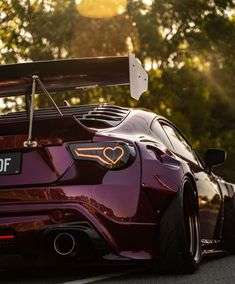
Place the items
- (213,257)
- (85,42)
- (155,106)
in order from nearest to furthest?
(213,257) → (85,42) → (155,106)

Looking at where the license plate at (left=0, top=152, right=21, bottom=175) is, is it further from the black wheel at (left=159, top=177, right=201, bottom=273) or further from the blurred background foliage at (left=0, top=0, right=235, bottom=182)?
the blurred background foliage at (left=0, top=0, right=235, bottom=182)

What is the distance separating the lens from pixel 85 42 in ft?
101

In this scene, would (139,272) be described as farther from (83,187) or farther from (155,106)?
(155,106)

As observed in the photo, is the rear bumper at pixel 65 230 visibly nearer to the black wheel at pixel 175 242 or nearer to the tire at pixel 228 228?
the black wheel at pixel 175 242

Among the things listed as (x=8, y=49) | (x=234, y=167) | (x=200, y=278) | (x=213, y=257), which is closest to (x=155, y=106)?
(x=234, y=167)

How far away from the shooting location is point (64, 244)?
532cm

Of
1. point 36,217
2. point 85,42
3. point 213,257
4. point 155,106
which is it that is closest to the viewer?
point 36,217

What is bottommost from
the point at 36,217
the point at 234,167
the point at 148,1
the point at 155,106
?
the point at 36,217

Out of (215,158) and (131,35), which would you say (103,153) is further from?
(131,35)

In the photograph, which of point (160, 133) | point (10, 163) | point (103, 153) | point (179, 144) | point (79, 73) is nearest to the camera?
point (103, 153)

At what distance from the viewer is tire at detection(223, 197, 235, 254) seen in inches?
311

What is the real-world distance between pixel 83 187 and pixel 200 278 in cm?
108

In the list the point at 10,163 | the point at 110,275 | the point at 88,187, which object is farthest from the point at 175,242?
the point at 10,163

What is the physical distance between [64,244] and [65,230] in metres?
0.19
